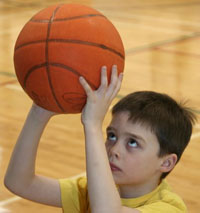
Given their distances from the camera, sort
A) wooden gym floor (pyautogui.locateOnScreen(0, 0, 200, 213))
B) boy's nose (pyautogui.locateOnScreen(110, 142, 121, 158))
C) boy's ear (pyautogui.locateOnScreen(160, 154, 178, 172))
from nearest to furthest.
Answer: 1. boy's nose (pyautogui.locateOnScreen(110, 142, 121, 158))
2. boy's ear (pyautogui.locateOnScreen(160, 154, 178, 172))
3. wooden gym floor (pyautogui.locateOnScreen(0, 0, 200, 213))

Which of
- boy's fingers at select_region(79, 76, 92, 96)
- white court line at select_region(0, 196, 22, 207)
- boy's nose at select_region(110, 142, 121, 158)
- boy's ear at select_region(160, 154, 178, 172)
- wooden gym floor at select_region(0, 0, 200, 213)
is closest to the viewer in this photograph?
boy's fingers at select_region(79, 76, 92, 96)

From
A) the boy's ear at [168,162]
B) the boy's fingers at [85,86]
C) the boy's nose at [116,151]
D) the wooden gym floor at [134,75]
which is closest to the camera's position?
the boy's fingers at [85,86]

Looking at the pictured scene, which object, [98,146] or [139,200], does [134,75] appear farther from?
[98,146]

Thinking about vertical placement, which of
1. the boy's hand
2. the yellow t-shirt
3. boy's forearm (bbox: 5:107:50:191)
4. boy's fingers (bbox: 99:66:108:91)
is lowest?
the yellow t-shirt

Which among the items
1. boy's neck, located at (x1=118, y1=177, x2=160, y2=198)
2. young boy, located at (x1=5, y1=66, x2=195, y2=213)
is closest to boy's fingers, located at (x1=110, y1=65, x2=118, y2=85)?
young boy, located at (x1=5, y1=66, x2=195, y2=213)

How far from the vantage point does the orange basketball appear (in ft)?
6.18

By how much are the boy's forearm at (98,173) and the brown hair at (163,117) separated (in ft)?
0.68

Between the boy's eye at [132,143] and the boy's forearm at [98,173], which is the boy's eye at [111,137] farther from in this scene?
the boy's forearm at [98,173]

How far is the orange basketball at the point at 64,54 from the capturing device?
1883 millimetres

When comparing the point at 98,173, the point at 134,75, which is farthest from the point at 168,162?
the point at 134,75

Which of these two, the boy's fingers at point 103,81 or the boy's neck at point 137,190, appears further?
the boy's neck at point 137,190

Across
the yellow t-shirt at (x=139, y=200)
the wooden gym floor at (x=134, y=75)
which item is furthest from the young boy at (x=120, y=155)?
the wooden gym floor at (x=134, y=75)

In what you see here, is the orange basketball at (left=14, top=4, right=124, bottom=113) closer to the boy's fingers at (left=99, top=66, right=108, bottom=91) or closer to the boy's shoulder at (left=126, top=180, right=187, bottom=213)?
the boy's fingers at (left=99, top=66, right=108, bottom=91)

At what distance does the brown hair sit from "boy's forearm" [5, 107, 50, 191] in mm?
268
